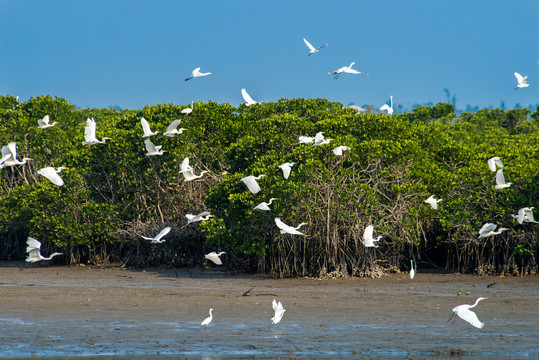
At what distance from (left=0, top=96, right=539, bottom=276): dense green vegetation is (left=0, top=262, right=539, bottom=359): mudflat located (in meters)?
0.86

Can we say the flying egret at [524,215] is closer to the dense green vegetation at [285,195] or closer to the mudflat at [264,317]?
the mudflat at [264,317]

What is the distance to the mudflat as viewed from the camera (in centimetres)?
980

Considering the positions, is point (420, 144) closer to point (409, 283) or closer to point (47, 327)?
point (409, 283)

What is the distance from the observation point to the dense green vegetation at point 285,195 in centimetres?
1764

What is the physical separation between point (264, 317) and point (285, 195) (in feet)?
17.6

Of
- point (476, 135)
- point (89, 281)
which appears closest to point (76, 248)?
point (89, 281)

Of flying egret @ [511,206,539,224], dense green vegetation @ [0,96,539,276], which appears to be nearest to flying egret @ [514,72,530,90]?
dense green vegetation @ [0,96,539,276]

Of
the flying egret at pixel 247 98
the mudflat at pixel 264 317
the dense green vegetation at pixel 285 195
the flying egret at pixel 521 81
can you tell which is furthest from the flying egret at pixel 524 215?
the flying egret at pixel 247 98

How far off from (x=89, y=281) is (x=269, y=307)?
648 cm

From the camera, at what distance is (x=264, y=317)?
41.0 ft

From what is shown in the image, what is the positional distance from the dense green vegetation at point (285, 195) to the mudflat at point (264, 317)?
859mm

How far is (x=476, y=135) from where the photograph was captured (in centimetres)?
2742

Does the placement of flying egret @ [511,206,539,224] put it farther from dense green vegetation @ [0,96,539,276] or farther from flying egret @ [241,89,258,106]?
flying egret @ [241,89,258,106]

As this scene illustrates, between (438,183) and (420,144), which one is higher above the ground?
(420,144)
